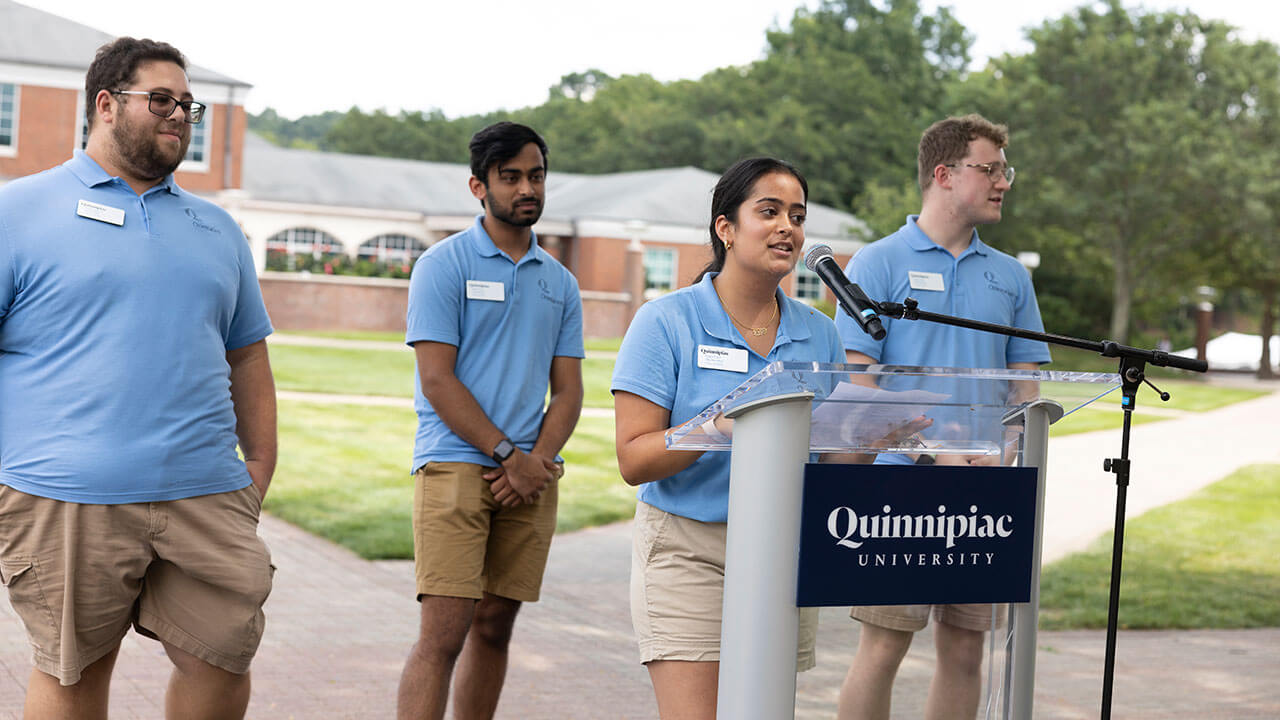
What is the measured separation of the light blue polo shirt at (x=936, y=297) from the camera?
175 inches

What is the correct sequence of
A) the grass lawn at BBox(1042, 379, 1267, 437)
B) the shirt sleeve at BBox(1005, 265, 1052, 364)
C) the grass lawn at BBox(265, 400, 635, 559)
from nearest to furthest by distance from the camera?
1. the shirt sleeve at BBox(1005, 265, 1052, 364)
2. the grass lawn at BBox(265, 400, 635, 559)
3. the grass lawn at BBox(1042, 379, 1267, 437)

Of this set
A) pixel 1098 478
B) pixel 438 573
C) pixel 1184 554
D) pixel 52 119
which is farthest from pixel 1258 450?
pixel 52 119

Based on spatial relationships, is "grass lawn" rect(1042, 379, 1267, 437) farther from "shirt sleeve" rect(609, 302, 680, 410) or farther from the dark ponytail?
"shirt sleeve" rect(609, 302, 680, 410)

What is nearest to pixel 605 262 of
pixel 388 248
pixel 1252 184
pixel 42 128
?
pixel 388 248

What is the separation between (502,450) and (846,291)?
181 cm

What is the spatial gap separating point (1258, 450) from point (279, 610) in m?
17.2

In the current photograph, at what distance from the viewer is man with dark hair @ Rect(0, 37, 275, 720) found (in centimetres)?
323

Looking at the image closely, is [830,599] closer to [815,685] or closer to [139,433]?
[815,685]

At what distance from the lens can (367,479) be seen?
13.4 m

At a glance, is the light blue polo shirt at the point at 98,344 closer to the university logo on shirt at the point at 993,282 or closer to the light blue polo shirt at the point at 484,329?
the light blue polo shirt at the point at 484,329

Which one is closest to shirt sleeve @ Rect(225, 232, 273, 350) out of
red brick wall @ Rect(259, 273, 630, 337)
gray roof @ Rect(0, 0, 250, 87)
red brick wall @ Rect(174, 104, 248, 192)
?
red brick wall @ Rect(259, 273, 630, 337)

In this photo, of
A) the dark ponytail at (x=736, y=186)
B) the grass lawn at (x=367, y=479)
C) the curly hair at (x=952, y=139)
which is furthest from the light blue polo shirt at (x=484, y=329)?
the grass lawn at (x=367, y=479)

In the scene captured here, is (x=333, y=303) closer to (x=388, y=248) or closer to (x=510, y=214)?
(x=388, y=248)

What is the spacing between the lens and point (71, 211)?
327 cm
